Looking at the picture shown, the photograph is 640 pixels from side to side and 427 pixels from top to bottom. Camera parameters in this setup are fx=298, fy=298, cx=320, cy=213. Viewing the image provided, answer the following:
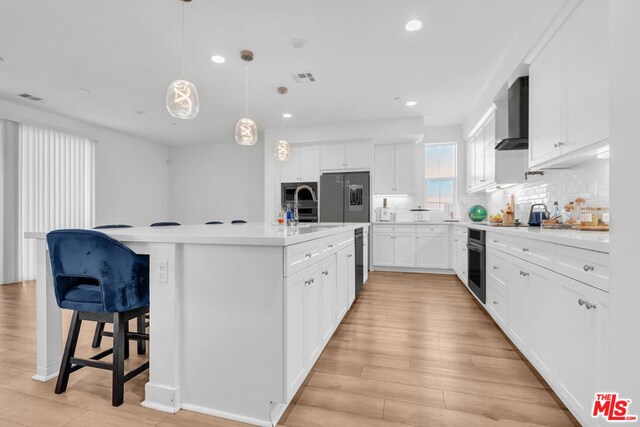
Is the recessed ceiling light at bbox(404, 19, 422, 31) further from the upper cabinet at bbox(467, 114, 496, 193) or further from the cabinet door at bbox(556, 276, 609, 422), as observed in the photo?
the cabinet door at bbox(556, 276, 609, 422)

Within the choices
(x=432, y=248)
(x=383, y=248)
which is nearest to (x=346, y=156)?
(x=383, y=248)

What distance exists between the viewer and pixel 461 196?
5.92 m

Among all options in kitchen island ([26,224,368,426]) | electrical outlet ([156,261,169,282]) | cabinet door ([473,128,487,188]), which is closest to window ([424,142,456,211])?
cabinet door ([473,128,487,188])

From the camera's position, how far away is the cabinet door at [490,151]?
3957mm

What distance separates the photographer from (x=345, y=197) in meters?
5.79

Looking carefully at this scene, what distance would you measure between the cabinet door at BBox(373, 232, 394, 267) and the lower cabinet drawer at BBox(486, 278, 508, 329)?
2.56m

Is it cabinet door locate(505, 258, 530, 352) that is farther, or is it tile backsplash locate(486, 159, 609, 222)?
tile backsplash locate(486, 159, 609, 222)

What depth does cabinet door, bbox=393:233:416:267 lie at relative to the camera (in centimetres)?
542

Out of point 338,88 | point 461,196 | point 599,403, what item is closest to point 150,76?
point 338,88

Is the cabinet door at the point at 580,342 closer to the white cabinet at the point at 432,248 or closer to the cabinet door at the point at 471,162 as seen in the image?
the white cabinet at the point at 432,248

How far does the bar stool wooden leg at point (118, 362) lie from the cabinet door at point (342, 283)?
1553 mm

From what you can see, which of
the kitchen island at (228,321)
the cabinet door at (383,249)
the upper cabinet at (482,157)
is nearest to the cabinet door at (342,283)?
the kitchen island at (228,321)

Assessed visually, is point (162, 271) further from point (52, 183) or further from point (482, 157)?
point (52, 183)

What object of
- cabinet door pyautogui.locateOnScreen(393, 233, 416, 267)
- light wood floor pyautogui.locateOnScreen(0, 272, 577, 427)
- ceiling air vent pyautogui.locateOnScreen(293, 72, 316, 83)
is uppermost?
ceiling air vent pyautogui.locateOnScreen(293, 72, 316, 83)
